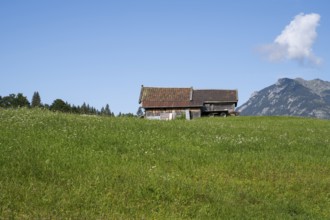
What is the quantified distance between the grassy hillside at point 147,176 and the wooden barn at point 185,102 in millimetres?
74041

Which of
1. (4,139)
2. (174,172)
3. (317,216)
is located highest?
(4,139)

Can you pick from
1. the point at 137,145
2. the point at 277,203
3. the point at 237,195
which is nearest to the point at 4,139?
the point at 137,145

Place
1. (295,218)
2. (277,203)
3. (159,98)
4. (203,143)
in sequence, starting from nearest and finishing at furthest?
(295,218)
(277,203)
(203,143)
(159,98)

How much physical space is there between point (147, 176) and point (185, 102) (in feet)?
290

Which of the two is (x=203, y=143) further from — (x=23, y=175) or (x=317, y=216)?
(x=23, y=175)

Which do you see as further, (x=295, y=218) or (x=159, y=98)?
(x=159, y=98)

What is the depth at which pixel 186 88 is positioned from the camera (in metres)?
105

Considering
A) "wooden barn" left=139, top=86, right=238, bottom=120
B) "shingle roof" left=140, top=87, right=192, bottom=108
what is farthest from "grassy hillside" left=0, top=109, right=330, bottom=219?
"shingle roof" left=140, top=87, right=192, bottom=108

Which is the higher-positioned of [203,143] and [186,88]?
[186,88]

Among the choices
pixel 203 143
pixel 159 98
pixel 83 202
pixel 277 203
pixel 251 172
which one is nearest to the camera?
pixel 83 202

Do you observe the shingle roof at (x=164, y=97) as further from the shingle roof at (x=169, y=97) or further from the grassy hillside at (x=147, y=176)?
the grassy hillside at (x=147, y=176)

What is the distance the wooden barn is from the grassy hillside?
74041mm

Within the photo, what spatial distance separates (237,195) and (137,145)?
20.0 ft

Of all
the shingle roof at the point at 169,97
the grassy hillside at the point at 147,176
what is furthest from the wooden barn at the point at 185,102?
the grassy hillside at the point at 147,176
